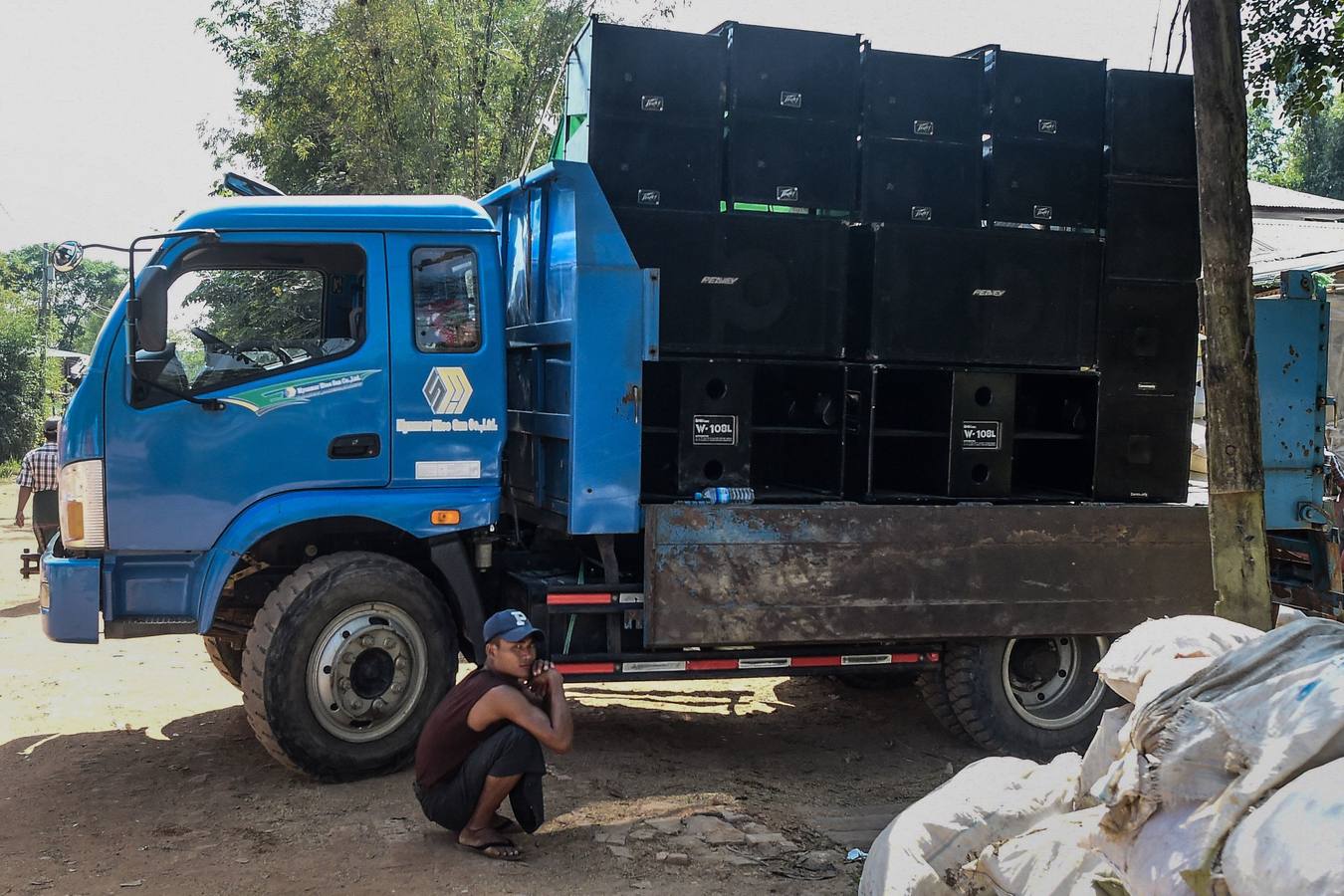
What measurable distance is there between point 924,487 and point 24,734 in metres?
4.92

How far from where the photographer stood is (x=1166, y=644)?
3594 millimetres

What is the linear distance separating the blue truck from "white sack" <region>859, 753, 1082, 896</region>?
1.78m

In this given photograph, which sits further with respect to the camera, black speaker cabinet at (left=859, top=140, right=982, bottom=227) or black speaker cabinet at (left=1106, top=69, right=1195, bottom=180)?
black speaker cabinet at (left=1106, top=69, right=1195, bottom=180)

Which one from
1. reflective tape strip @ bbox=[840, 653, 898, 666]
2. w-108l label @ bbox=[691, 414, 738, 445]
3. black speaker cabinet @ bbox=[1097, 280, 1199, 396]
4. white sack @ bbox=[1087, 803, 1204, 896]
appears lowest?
reflective tape strip @ bbox=[840, 653, 898, 666]

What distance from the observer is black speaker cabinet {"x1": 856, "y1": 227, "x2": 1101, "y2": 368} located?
Answer: 6.26 m

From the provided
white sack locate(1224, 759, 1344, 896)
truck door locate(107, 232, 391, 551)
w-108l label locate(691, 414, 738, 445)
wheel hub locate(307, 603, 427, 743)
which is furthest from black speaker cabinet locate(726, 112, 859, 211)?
white sack locate(1224, 759, 1344, 896)

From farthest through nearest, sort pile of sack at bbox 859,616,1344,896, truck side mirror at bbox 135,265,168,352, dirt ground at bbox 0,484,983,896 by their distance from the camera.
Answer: truck side mirror at bbox 135,265,168,352, dirt ground at bbox 0,484,983,896, pile of sack at bbox 859,616,1344,896

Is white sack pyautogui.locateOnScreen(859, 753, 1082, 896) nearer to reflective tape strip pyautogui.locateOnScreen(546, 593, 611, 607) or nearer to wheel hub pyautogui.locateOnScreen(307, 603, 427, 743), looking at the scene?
reflective tape strip pyautogui.locateOnScreen(546, 593, 611, 607)

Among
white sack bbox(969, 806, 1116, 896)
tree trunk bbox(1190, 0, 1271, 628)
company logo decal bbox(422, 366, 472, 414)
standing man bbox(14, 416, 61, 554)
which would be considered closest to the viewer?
white sack bbox(969, 806, 1116, 896)

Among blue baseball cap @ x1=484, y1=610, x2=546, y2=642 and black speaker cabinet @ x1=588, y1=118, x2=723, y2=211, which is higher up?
black speaker cabinet @ x1=588, y1=118, x2=723, y2=211

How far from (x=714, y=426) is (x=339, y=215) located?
205 cm

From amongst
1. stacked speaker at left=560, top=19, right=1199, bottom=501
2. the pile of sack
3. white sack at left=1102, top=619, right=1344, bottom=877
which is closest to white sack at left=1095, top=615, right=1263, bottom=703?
the pile of sack

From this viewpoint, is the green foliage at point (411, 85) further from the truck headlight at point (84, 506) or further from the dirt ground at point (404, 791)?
the truck headlight at point (84, 506)

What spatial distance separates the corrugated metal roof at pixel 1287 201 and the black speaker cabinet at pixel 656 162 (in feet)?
37.3
